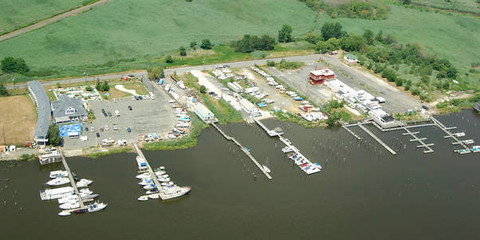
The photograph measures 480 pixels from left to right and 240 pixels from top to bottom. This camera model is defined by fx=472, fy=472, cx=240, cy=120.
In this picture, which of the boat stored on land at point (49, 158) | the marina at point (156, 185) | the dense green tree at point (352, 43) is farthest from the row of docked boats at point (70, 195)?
the dense green tree at point (352, 43)

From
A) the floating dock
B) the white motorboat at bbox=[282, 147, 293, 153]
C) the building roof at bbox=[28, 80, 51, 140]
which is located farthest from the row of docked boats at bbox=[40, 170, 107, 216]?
the white motorboat at bbox=[282, 147, 293, 153]

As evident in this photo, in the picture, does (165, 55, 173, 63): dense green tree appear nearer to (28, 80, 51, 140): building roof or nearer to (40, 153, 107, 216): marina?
(28, 80, 51, 140): building roof

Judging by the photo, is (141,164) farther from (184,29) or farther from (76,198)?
(184,29)

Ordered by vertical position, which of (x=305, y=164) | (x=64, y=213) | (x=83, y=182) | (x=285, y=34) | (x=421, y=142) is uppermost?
(x=285, y=34)

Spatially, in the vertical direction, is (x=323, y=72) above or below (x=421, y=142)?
above

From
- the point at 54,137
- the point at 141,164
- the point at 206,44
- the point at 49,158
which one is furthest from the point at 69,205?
the point at 206,44

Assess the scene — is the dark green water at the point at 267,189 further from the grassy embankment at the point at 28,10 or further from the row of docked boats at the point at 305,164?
the grassy embankment at the point at 28,10

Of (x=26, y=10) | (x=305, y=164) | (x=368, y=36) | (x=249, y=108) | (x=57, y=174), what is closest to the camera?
(x=57, y=174)

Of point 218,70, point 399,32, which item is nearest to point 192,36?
point 218,70

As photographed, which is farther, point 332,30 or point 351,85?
point 332,30
